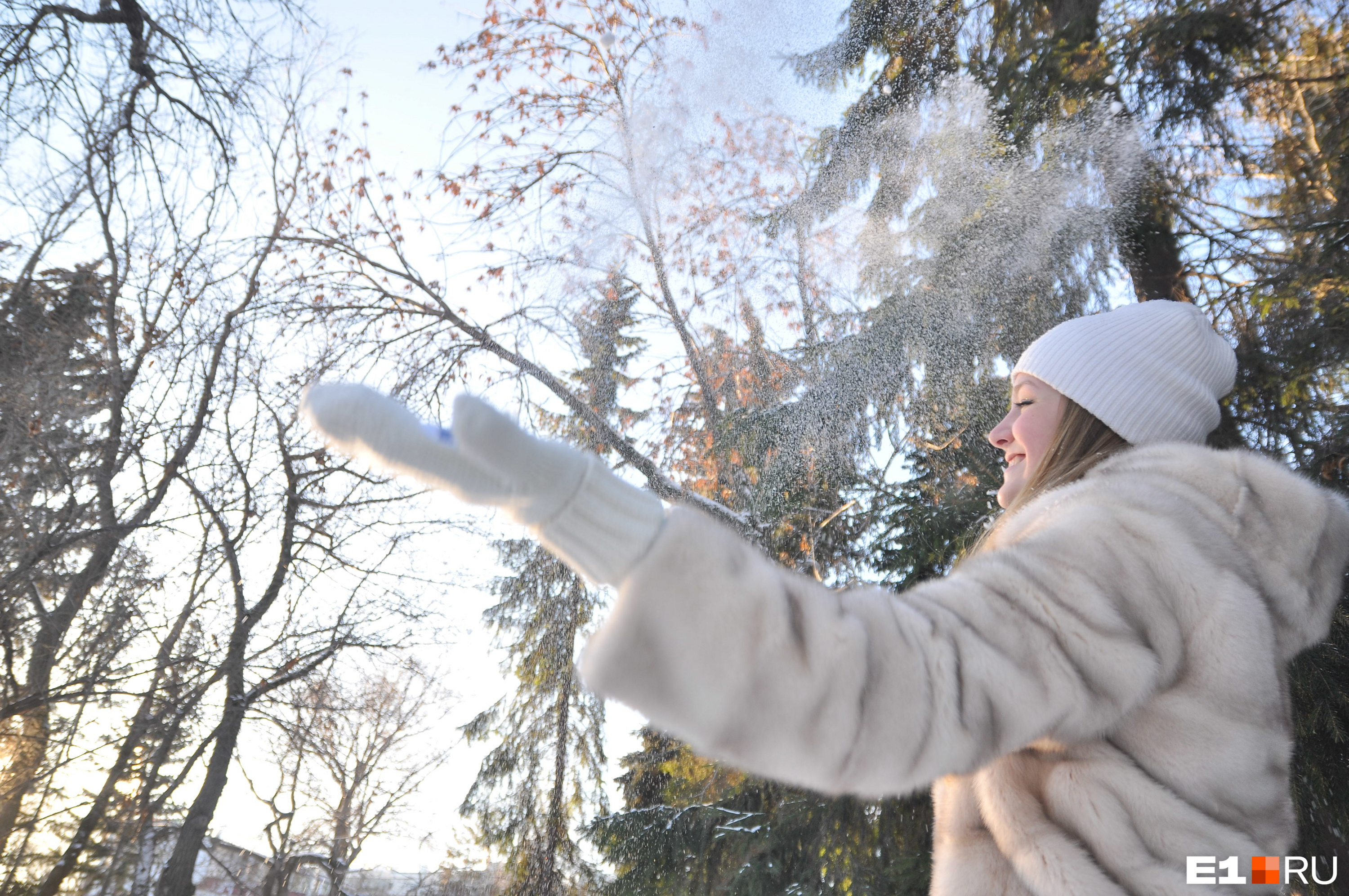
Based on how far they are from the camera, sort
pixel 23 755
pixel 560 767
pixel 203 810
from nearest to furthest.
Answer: pixel 23 755 → pixel 560 767 → pixel 203 810

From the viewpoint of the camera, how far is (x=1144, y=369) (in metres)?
1.43

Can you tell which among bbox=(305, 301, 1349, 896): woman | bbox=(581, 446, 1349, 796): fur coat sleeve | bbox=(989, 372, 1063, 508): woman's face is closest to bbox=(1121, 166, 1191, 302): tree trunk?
bbox=(989, 372, 1063, 508): woman's face

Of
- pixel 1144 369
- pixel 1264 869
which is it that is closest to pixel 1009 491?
pixel 1144 369

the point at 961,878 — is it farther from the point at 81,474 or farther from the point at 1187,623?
the point at 81,474

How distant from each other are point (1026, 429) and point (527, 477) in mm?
1182

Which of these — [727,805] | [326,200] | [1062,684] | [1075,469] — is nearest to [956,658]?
[1062,684]

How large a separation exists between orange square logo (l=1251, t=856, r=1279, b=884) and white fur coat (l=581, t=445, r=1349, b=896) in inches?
0.7

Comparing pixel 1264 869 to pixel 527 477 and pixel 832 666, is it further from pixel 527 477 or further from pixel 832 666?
pixel 527 477

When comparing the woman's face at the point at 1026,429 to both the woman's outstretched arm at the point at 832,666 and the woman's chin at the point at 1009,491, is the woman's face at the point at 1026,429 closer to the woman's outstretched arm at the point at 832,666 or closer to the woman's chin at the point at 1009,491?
the woman's chin at the point at 1009,491

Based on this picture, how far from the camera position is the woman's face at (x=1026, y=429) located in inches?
60.2

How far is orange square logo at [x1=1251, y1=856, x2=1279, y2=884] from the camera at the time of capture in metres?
0.93

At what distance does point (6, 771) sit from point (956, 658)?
6.17 meters
